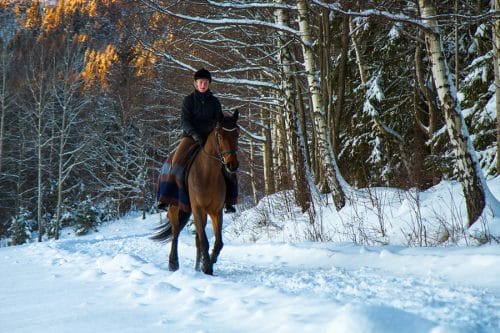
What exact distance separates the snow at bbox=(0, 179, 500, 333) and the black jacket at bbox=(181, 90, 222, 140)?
2.04m

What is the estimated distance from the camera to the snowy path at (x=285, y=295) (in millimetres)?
2773

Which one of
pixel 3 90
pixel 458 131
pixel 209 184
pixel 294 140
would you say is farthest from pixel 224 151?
pixel 3 90

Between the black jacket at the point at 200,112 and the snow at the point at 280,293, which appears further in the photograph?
the black jacket at the point at 200,112

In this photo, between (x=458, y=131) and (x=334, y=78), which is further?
(x=334, y=78)

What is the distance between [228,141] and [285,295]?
2.44 m

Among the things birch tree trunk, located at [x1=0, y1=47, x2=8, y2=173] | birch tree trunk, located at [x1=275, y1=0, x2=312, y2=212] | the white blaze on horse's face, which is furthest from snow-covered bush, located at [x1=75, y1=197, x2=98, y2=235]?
the white blaze on horse's face

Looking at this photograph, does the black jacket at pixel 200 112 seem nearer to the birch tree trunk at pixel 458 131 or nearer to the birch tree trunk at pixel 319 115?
the birch tree trunk at pixel 458 131

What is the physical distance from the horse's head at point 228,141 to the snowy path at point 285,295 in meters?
1.37

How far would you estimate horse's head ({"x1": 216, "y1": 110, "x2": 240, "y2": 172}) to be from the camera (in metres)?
5.50

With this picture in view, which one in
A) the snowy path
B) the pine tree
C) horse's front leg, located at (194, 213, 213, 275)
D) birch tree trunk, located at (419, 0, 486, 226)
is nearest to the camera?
the snowy path

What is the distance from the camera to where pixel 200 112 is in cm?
649

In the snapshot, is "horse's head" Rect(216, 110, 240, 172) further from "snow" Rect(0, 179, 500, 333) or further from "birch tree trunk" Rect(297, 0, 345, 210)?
"birch tree trunk" Rect(297, 0, 345, 210)

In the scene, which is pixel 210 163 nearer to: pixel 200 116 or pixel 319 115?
pixel 200 116

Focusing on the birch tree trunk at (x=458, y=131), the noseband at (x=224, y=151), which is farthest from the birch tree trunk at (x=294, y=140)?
the noseband at (x=224, y=151)
